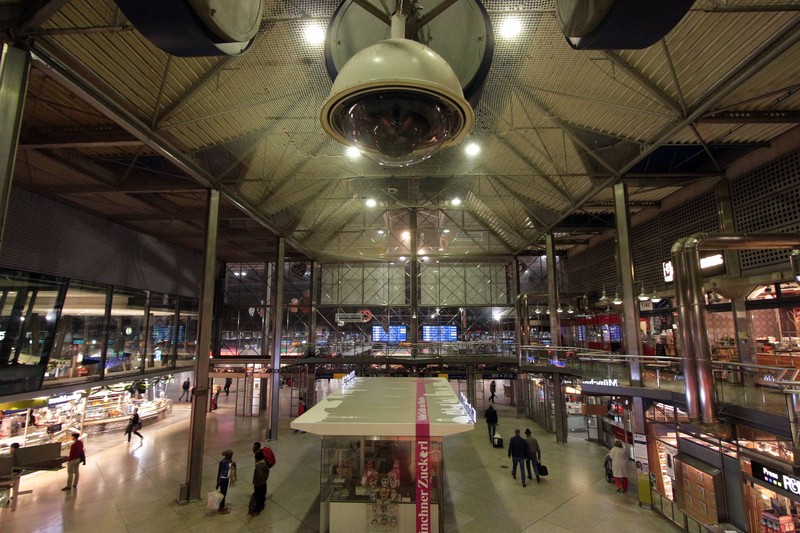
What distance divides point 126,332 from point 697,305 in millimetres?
18985

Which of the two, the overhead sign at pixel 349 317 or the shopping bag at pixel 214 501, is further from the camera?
the overhead sign at pixel 349 317

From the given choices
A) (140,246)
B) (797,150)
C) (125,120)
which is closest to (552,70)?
(797,150)

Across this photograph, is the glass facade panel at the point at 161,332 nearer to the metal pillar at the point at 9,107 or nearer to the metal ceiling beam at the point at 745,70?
the metal pillar at the point at 9,107

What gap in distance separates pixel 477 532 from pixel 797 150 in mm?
11232

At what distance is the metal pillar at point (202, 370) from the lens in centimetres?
930

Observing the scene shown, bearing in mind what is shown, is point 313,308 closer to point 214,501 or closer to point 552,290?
point 552,290

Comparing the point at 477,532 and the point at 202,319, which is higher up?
the point at 202,319

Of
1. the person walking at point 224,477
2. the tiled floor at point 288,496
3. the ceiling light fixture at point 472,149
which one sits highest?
the ceiling light fixture at point 472,149

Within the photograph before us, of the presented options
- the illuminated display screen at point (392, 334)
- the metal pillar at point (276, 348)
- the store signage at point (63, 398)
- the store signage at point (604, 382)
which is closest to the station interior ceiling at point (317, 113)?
the metal pillar at point (276, 348)

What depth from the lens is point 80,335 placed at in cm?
1334

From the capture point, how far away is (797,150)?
9.13m

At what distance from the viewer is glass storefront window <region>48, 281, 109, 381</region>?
491 inches

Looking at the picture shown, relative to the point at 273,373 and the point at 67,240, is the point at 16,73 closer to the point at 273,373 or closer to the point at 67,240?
the point at 67,240

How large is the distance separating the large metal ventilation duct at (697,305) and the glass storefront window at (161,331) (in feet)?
63.0
